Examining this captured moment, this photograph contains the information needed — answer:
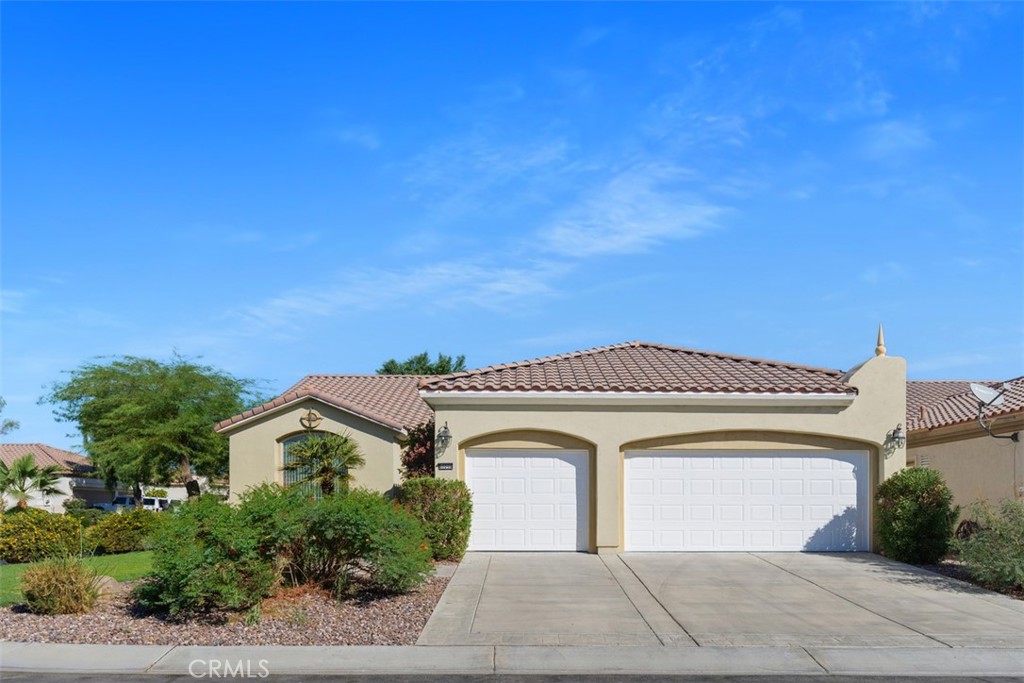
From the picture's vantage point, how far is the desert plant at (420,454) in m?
20.8

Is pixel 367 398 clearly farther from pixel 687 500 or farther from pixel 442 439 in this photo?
pixel 687 500

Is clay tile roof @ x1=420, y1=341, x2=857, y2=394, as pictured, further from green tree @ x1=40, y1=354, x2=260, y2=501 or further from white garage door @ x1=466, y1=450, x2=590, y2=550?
green tree @ x1=40, y1=354, x2=260, y2=501

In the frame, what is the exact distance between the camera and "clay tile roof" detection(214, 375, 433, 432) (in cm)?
2611

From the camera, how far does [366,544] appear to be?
1338 centimetres

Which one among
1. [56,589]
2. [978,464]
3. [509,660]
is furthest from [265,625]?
[978,464]

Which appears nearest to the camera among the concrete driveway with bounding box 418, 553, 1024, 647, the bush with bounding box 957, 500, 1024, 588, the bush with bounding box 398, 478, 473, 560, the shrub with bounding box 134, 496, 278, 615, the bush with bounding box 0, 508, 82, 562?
the concrete driveway with bounding box 418, 553, 1024, 647

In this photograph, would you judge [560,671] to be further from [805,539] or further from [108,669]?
[805,539]

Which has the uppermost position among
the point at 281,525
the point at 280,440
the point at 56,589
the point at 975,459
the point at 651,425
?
the point at 651,425

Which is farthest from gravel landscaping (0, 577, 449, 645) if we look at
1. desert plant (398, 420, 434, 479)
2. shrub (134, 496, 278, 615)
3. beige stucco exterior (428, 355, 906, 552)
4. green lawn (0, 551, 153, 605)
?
desert plant (398, 420, 434, 479)

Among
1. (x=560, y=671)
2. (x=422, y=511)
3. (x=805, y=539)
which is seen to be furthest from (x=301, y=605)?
(x=805, y=539)

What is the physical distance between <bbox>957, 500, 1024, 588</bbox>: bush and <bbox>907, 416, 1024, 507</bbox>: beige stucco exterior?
13.0ft

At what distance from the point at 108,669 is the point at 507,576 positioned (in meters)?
7.61

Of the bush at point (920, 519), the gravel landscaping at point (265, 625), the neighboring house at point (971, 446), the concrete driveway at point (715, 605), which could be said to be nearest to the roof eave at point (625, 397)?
the bush at point (920, 519)

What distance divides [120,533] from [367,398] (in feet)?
25.9
